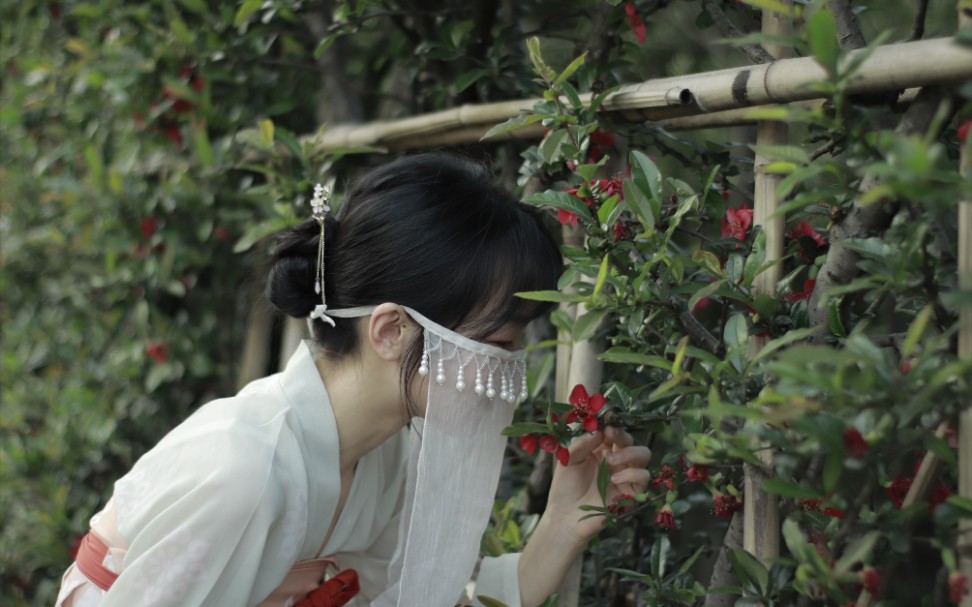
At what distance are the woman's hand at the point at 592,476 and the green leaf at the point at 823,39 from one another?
59cm

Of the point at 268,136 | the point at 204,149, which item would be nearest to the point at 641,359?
the point at 268,136

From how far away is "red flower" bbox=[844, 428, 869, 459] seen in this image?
33.2 inches

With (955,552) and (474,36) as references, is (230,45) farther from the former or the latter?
(955,552)

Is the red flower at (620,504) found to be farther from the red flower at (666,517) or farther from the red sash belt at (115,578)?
the red sash belt at (115,578)

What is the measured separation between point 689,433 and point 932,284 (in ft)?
0.93

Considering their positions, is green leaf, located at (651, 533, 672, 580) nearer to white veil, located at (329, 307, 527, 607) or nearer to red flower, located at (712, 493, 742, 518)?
red flower, located at (712, 493, 742, 518)

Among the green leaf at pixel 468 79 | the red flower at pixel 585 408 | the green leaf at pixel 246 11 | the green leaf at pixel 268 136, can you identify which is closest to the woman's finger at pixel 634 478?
the red flower at pixel 585 408

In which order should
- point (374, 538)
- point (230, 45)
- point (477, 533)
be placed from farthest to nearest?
point (230, 45) → point (374, 538) → point (477, 533)

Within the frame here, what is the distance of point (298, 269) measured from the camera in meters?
1.42

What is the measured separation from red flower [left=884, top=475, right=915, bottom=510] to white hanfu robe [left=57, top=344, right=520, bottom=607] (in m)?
0.61

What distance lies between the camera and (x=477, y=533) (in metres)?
1.42

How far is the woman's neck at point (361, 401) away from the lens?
4.60 ft

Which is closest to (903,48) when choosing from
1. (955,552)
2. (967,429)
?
(967,429)

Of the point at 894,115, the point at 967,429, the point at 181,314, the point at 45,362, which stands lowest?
the point at 45,362
